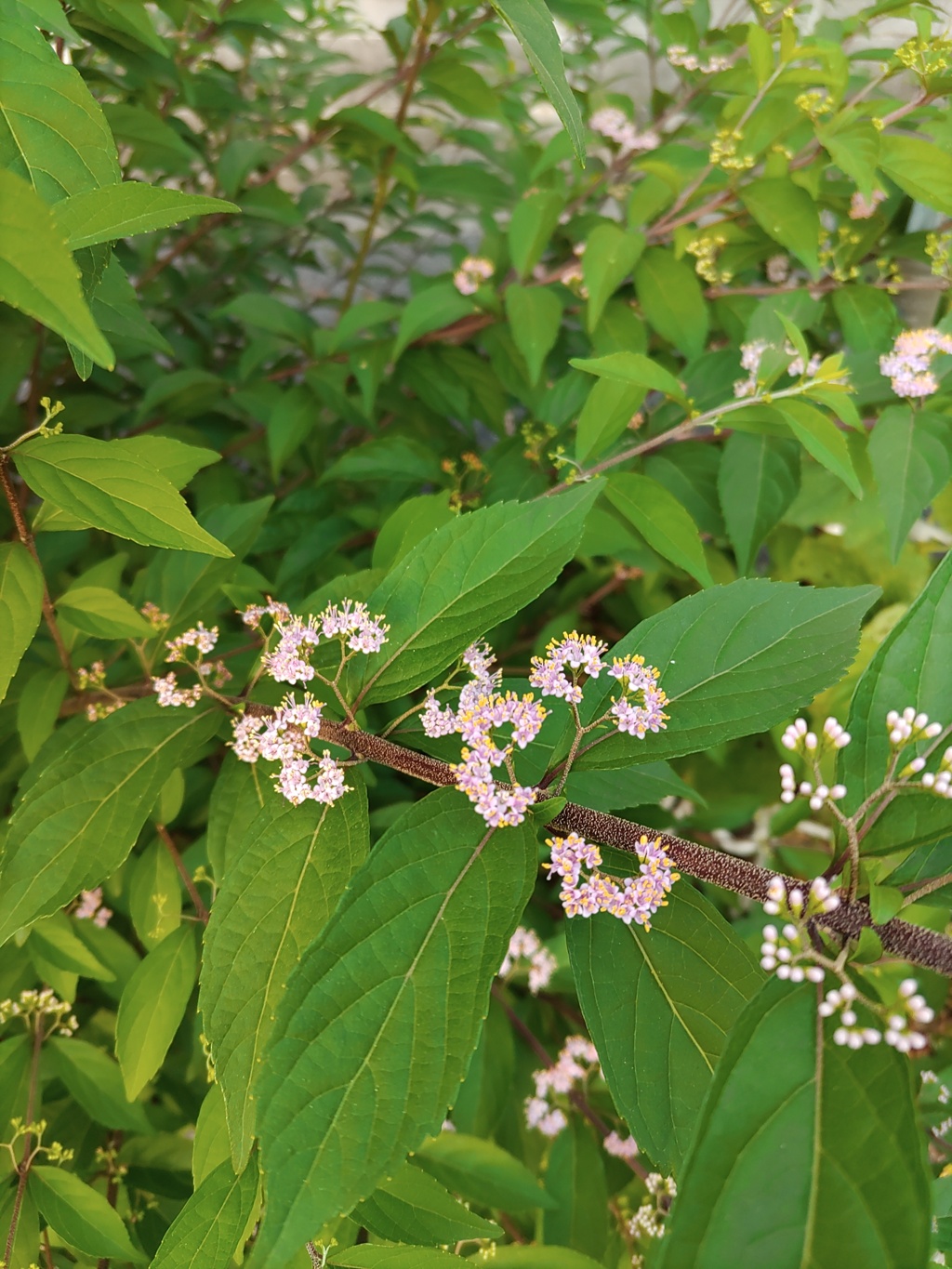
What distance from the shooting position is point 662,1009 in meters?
0.52

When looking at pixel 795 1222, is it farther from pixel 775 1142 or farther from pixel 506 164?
pixel 506 164

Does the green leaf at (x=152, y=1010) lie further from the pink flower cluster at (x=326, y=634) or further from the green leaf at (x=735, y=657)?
the green leaf at (x=735, y=657)

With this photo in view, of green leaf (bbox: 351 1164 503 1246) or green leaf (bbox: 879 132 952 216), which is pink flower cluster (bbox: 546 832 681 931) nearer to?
green leaf (bbox: 351 1164 503 1246)

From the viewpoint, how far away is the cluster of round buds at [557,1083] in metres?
1.01

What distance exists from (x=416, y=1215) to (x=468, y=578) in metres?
0.51

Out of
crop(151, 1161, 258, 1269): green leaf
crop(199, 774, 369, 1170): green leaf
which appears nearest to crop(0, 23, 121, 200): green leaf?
crop(199, 774, 369, 1170): green leaf

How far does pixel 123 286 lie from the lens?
26.6 inches

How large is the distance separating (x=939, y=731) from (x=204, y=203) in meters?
0.55

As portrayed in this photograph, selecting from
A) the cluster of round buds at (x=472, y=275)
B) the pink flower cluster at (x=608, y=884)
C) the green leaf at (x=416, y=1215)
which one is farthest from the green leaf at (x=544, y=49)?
the green leaf at (x=416, y=1215)

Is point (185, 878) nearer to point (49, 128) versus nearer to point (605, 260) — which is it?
point (49, 128)

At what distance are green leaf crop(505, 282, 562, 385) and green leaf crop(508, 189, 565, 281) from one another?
0.12 ft

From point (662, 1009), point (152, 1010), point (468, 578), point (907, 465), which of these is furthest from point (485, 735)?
point (907, 465)

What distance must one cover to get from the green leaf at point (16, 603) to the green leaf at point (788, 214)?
90 cm

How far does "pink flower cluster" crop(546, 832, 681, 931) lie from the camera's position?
49cm
